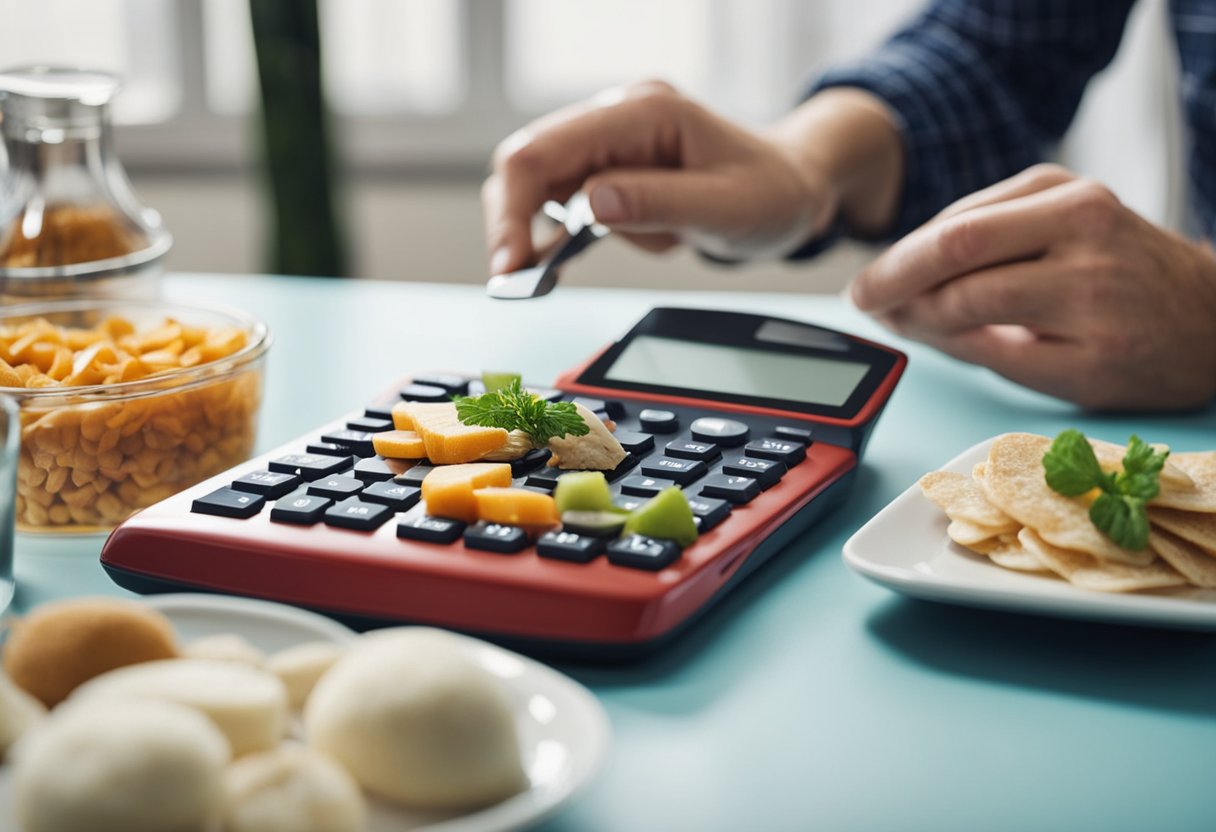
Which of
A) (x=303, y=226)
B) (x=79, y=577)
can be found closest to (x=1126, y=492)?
(x=79, y=577)

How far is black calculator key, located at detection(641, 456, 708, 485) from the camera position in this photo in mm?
584

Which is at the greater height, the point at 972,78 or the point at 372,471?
the point at 972,78

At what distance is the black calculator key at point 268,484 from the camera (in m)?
0.56

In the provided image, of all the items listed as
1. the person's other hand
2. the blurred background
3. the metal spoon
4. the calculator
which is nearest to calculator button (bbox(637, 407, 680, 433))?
the calculator

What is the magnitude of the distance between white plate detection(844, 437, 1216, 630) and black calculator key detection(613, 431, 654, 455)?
12 centimetres

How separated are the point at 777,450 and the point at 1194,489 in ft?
0.59

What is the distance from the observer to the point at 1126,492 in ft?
1.73

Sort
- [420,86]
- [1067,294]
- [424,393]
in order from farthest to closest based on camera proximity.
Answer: [420,86] → [1067,294] → [424,393]

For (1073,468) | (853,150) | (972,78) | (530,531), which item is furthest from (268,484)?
(972,78)

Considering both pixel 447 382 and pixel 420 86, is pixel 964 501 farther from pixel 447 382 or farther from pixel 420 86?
pixel 420 86

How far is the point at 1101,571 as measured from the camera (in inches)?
20.1

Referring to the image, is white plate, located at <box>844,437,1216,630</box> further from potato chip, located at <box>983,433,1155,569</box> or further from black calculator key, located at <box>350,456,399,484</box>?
black calculator key, located at <box>350,456,399,484</box>

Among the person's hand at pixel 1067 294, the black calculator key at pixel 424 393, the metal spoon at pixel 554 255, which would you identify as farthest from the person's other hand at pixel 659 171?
the black calculator key at pixel 424 393

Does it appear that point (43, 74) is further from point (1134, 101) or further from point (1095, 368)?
point (1134, 101)
